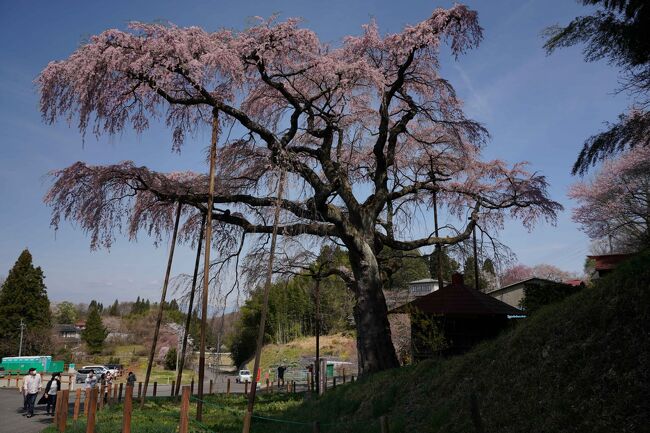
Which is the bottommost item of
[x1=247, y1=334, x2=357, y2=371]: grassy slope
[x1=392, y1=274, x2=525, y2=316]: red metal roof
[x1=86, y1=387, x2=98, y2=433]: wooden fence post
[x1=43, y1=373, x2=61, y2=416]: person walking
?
[x1=247, y1=334, x2=357, y2=371]: grassy slope

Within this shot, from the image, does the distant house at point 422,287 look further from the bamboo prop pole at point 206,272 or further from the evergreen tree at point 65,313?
the evergreen tree at point 65,313

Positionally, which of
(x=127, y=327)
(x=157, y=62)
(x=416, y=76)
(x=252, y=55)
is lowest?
(x=127, y=327)

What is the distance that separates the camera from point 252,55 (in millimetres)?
13156

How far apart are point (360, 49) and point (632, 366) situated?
12295 mm

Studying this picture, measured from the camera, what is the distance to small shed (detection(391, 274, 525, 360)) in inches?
631

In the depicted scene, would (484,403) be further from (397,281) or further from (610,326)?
(397,281)

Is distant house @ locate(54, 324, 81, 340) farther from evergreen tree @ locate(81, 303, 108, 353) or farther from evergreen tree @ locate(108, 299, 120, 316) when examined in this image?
evergreen tree @ locate(108, 299, 120, 316)

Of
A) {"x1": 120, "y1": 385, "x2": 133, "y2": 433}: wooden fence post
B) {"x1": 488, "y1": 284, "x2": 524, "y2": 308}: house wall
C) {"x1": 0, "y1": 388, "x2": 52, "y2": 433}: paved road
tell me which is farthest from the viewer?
{"x1": 488, "y1": 284, "x2": 524, "y2": 308}: house wall

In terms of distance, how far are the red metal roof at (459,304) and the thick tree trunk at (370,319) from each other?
5.62 feet

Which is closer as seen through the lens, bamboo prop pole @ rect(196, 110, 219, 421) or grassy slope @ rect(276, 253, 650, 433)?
grassy slope @ rect(276, 253, 650, 433)

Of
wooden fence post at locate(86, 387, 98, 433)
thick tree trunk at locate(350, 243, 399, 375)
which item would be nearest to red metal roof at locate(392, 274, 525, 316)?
thick tree trunk at locate(350, 243, 399, 375)

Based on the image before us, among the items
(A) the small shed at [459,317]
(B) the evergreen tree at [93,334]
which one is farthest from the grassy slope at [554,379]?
(B) the evergreen tree at [93,334]

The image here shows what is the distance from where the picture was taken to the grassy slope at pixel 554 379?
5566 millimetres

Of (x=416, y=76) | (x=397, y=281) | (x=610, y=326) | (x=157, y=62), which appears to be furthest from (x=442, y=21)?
(x=397, y=281)
